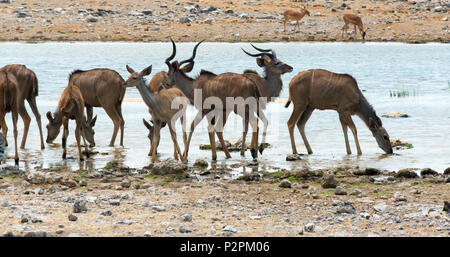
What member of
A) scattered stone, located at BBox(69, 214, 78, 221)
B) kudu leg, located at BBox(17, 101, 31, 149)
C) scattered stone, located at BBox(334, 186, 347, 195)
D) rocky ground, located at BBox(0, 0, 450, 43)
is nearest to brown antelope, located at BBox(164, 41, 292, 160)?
kudu leg, located at BBox(17, 101, 31, 149)

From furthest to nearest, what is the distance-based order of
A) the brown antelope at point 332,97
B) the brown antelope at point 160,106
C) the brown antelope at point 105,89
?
the brown antelope at point 105,89, the brown antelope at point 332,97, the brown antelope at point 160,106

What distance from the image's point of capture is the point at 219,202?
8312mm

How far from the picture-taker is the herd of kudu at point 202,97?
11.5 m

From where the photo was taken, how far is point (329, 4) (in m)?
39.9

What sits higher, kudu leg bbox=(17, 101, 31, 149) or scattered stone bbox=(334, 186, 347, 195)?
scattered stone bbox=(334, 186, 347, 195)

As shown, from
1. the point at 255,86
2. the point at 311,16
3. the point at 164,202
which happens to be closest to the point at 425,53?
the point at 311,16

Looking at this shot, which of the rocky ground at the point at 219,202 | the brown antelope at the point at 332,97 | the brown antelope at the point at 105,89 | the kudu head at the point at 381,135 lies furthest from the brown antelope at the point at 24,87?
the kudu head at the point at 381,135

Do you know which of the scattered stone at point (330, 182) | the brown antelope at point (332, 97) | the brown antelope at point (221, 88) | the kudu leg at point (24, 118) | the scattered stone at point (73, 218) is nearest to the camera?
the scattered stone at point (73, 218)

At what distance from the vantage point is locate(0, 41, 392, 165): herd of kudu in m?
11.5

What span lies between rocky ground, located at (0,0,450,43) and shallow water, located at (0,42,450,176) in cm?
73

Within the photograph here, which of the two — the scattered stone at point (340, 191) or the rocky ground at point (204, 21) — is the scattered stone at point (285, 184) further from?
the rocky ground at point (204, 21)

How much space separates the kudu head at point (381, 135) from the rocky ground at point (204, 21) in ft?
71.0

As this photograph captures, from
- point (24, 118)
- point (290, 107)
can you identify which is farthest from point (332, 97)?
point (290, 107)

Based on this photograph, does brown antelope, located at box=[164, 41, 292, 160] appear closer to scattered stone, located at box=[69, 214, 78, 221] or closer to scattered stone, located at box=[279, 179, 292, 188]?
scattered stone, located at box=[279, 179, 292, 188]
